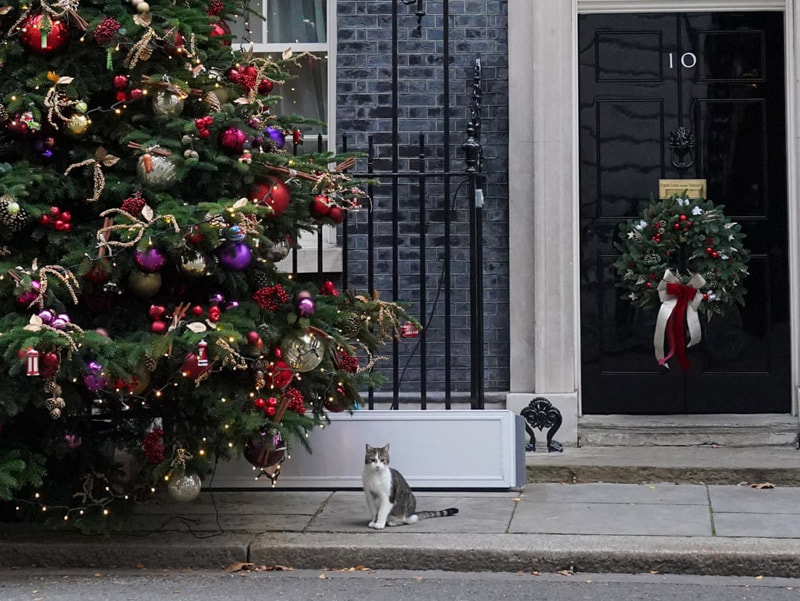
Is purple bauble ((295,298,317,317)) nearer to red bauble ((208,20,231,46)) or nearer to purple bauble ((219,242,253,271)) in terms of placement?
purple bauble ((219,242,253,271))

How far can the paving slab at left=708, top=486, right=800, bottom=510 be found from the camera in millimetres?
7422

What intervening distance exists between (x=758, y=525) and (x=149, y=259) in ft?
11.3

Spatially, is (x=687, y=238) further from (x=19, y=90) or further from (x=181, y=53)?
(x=19, y=90)

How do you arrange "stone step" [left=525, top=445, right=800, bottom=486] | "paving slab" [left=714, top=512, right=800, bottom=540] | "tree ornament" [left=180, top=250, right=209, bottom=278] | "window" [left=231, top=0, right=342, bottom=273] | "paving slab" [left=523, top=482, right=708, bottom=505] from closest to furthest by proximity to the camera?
1. "tree ornament" [left=180, top=250, right=209, bottom=278]
2. "paving slab" [left=714, top=512, right=800, bottom=540]
3. "paving slab" [left=523, top=482, right=708, bottom=505]
4. "stone step" [left=525, top=445, right=800, bottom=486]
5. "window" [left=231, top=0, right=342, bottom=273]

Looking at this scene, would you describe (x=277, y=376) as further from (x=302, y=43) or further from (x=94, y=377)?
(x=302, y=43)

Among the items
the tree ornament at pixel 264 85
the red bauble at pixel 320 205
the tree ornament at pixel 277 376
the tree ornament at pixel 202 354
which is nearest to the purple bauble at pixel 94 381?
the tree ornament at pixel 202 354

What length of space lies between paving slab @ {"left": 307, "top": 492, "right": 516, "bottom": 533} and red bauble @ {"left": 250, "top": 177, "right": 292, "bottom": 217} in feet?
5.72

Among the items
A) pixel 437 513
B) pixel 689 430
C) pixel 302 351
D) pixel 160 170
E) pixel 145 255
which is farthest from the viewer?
pixel 689 430

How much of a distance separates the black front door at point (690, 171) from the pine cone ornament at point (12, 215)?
169 inches

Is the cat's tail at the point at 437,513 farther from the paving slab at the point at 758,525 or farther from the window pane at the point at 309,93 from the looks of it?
the window pane at the point at 309,93

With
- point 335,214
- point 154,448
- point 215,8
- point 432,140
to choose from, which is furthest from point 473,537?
point 432,140

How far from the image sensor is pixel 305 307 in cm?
664

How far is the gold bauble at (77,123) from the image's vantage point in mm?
6418

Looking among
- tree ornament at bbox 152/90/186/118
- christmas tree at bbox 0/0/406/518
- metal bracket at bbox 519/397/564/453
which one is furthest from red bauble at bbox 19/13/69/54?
metal bracket at bbox 519/397/564/453
